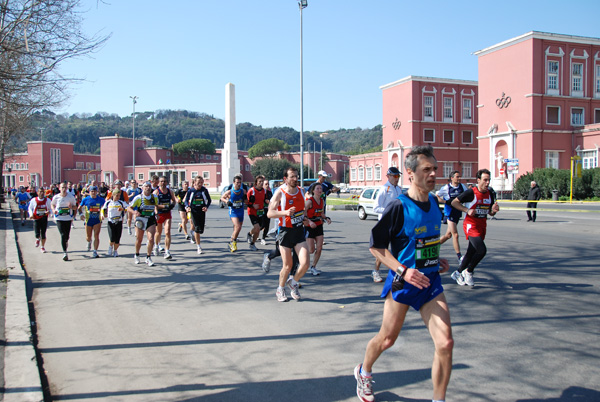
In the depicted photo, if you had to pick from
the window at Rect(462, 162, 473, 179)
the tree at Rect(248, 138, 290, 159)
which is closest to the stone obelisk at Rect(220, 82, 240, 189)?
the window at Rect(462, 162, 473, 179)

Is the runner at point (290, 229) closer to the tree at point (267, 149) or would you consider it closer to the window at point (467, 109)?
the window at point (467, 109)

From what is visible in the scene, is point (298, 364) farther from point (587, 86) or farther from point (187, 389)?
point (587, 86)

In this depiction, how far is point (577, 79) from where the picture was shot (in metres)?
45.8

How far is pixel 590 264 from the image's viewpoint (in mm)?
9820

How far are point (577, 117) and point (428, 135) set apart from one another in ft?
54.9

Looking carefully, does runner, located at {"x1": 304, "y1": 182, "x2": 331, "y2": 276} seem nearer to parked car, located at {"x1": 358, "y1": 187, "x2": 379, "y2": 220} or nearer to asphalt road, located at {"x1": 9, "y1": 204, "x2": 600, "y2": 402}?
asphalt road, located at {"x1": 9, "y1": 204, "x2": 600, "y2": 402}

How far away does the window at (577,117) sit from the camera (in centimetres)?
4561

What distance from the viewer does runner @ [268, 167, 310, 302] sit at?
6.97 meters

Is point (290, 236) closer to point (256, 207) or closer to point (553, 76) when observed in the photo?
point (256, 207)

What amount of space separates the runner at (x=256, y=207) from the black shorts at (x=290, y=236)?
560cm

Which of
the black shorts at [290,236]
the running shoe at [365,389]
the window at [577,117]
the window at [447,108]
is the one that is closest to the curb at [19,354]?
the running shoe at [365,389]

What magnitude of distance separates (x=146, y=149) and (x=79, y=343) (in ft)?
311

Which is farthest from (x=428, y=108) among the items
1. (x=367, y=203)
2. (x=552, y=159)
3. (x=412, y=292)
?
(x=412, y=292)

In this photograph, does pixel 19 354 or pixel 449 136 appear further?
pixel 449 136
